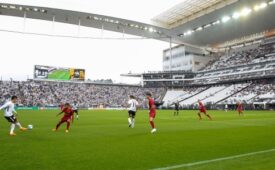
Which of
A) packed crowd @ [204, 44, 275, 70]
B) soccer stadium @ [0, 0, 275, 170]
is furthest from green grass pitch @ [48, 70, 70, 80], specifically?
packed crowd @ [204, 44, 275, 70]

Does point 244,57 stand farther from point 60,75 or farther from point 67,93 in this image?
point 60,75

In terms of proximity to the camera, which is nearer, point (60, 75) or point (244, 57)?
point (244, 57)

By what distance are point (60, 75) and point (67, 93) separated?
635 centimetres

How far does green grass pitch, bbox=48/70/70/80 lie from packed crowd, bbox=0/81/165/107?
201 cm

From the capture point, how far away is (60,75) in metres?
81.3

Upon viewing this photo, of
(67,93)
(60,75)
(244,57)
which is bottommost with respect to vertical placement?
(67,93)

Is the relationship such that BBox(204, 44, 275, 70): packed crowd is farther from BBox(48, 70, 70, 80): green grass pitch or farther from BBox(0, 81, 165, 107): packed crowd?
BBox(48, 70, 70, 80): green grass pitch

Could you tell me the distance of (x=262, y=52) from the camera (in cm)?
7362

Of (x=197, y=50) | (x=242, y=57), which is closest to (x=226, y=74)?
(x=242, y=57)

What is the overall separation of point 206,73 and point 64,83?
138ft

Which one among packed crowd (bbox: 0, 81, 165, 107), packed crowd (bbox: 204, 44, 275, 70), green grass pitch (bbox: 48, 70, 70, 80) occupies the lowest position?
packed crowd (bbox: 0, 81, 165, 107)

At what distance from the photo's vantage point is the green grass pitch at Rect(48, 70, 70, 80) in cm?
8044

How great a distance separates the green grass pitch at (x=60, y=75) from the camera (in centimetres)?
8044

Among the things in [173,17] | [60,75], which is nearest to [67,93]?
[60,75]
